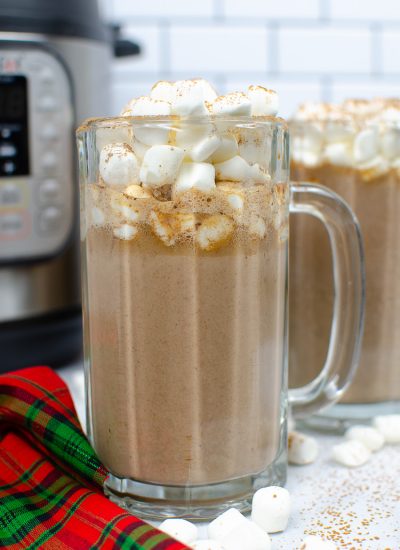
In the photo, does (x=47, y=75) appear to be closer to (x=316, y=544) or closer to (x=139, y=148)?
(x=139, y=148)

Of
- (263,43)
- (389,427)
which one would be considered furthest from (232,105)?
(263,43)

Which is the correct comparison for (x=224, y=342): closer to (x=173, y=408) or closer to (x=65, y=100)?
(x=173, y=408)

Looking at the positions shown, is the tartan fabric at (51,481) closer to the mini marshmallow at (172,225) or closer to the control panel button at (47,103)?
the mini marshmallow at (172,225)

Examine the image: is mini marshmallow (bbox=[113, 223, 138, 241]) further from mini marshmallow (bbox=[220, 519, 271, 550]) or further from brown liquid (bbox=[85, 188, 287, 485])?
mini marshmallow (bbox=[220, 519, 271, 550])

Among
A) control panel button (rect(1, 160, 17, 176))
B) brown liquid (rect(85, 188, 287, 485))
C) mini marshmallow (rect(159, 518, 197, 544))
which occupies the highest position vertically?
control panel button (rect(1, 160, 17, 176))

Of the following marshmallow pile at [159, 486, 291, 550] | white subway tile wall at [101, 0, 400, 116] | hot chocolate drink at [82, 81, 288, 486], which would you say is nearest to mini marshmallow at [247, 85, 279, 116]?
hot chocolate drink at [82, 81, 288, 486]

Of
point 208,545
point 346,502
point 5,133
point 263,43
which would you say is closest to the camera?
point 208,545

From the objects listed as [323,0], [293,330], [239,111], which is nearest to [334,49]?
[323,0]
